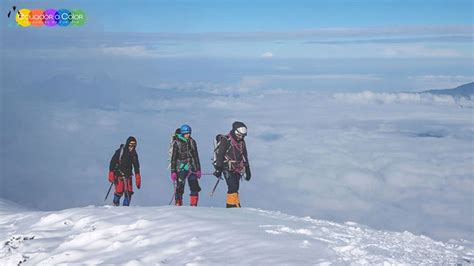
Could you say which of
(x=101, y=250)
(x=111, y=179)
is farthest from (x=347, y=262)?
(x=111, y=179)

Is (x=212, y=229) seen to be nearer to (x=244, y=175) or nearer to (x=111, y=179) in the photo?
(x=244, y=175)

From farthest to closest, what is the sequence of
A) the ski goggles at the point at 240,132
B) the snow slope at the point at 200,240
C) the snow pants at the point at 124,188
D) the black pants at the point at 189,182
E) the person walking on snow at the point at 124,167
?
1. the snow pants at the point at 124,188
2. the person walking on snow at the point at 124,167
3. the black pants at the point at 189,182
4. the ski goggles at the point at 240,132
5. the snow slope at the point at 200,240

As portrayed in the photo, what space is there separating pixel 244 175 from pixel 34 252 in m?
6.71

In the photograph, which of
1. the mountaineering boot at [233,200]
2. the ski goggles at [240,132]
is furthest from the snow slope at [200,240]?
the ski goggles at [240,132]

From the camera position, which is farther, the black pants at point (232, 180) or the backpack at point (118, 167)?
the backpack at point (118, 167)

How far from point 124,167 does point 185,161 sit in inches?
81.1

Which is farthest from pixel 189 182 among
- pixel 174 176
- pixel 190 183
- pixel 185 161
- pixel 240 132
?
pixel 240 132

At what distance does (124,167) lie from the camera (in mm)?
17594

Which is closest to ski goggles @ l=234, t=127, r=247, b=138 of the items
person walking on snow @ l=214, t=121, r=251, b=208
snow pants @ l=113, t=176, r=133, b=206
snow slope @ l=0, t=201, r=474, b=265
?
person walking on snow @ l=214, t=121, r=251, b=208

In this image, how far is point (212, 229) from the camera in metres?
10.8

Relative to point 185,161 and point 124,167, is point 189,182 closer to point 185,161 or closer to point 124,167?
point 185,161

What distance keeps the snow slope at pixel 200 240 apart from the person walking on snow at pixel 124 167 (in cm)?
442

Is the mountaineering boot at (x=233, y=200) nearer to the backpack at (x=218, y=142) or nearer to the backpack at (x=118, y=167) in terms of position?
the backpack at (x=218, y=142)

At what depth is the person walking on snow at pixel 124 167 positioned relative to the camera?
1752cm
